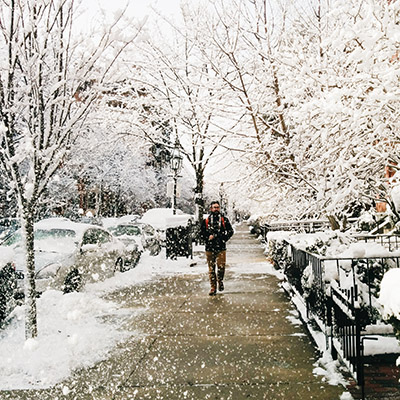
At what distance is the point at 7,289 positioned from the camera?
712 centimetres

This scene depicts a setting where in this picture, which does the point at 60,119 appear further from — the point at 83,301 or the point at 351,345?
the point at 351,345

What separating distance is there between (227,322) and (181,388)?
2522 mm

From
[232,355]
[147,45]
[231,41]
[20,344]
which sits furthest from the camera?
[147,45]

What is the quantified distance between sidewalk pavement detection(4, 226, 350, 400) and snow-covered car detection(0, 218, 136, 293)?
1.28 m

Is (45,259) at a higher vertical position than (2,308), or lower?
higher

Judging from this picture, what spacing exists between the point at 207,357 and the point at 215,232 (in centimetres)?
406

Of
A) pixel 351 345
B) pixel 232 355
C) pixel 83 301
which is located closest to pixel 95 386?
pixel 232 355

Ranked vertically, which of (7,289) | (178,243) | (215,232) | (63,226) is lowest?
(7,289)

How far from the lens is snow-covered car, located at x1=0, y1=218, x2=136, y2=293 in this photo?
8.50 m

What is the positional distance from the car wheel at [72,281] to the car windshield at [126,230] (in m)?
8.72

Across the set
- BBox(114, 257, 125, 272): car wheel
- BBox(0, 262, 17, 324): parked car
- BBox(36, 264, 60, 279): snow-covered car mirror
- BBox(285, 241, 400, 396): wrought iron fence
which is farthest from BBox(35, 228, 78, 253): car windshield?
BBox(285, 241, 400, 396): wrought iron fence

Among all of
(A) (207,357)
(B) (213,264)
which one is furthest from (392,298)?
(B) (213,264)

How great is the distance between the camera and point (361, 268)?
5.94 m

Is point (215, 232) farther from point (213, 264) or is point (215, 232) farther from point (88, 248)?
point (88, 248)
